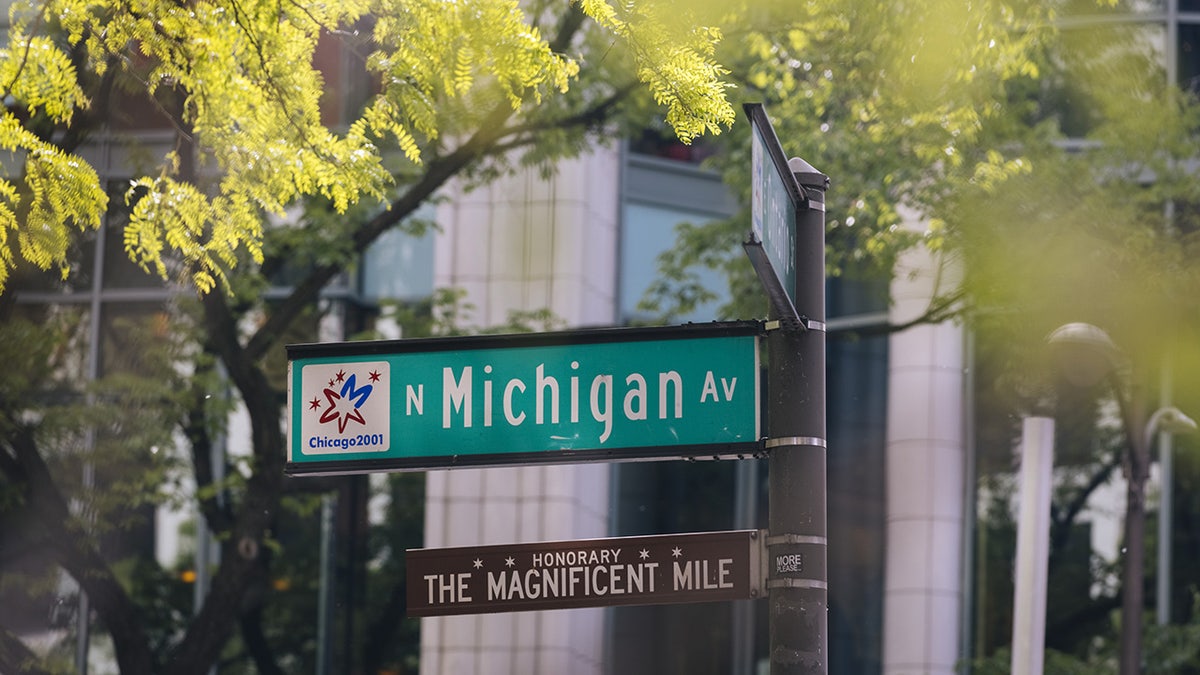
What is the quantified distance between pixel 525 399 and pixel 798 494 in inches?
41.5

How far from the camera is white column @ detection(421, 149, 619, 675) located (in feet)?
64.2

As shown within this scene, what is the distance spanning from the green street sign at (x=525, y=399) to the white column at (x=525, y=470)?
12986 mm

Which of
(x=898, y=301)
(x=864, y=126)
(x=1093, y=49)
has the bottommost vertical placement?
(x=898, y=301)

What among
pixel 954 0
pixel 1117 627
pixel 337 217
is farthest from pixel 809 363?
pixel 1117 627

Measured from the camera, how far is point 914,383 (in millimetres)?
19469

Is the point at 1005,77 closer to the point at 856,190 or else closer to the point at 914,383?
the point at 856,190

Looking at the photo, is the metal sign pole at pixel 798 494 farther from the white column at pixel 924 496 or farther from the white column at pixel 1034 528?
the white column at pixel 924 496

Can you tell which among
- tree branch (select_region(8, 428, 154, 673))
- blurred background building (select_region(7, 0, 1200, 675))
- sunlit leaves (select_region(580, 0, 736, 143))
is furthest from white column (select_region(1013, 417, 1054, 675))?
blurred background building (select_region(7, 0, 1200, 675))

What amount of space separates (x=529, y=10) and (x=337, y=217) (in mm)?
2499

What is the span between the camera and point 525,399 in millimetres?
6398

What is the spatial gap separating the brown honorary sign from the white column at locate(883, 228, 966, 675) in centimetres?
1290

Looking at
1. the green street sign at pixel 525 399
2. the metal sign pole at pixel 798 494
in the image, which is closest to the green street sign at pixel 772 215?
the metal sign pole at pixel 798 494

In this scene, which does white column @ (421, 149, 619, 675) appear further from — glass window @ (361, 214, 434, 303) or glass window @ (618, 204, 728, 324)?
glass window @ (618, 204, 728, 324)

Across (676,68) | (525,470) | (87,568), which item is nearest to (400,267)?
(525,470)
